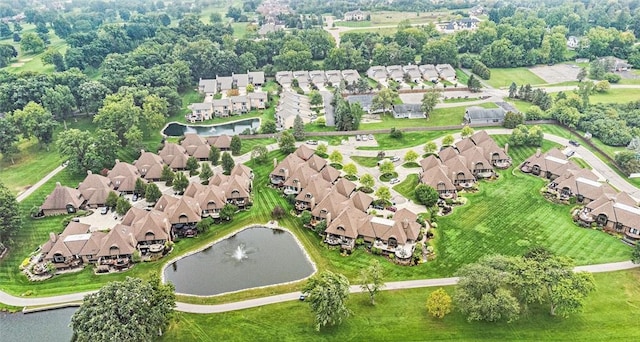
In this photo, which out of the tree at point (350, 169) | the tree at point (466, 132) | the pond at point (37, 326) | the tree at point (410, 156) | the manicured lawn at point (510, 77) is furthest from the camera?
the manicured lawn at point (510, 77)

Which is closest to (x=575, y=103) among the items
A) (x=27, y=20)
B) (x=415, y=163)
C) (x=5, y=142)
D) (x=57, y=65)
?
(x=415, y=163)

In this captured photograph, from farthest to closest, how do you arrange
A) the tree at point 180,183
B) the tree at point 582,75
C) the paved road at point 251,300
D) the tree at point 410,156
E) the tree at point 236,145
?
the tree at point 582,75, the tree at point 236,145, the tree at point 410,156, the tree at point 180,183, the paved road at point 251,300

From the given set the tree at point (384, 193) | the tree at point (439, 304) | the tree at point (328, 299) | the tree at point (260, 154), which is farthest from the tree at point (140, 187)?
the tree at point (439, 304)

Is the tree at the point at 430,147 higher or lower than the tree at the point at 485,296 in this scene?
lower

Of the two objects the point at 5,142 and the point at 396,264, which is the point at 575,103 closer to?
the point at 396,264

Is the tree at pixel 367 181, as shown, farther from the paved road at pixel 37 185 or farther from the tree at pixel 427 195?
the paved road at pixel 37 185

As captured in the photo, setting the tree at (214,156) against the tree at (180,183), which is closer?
the tree at (180,183)

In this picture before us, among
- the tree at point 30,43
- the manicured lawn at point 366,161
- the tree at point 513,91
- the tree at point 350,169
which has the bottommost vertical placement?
the tree at point 513,91
